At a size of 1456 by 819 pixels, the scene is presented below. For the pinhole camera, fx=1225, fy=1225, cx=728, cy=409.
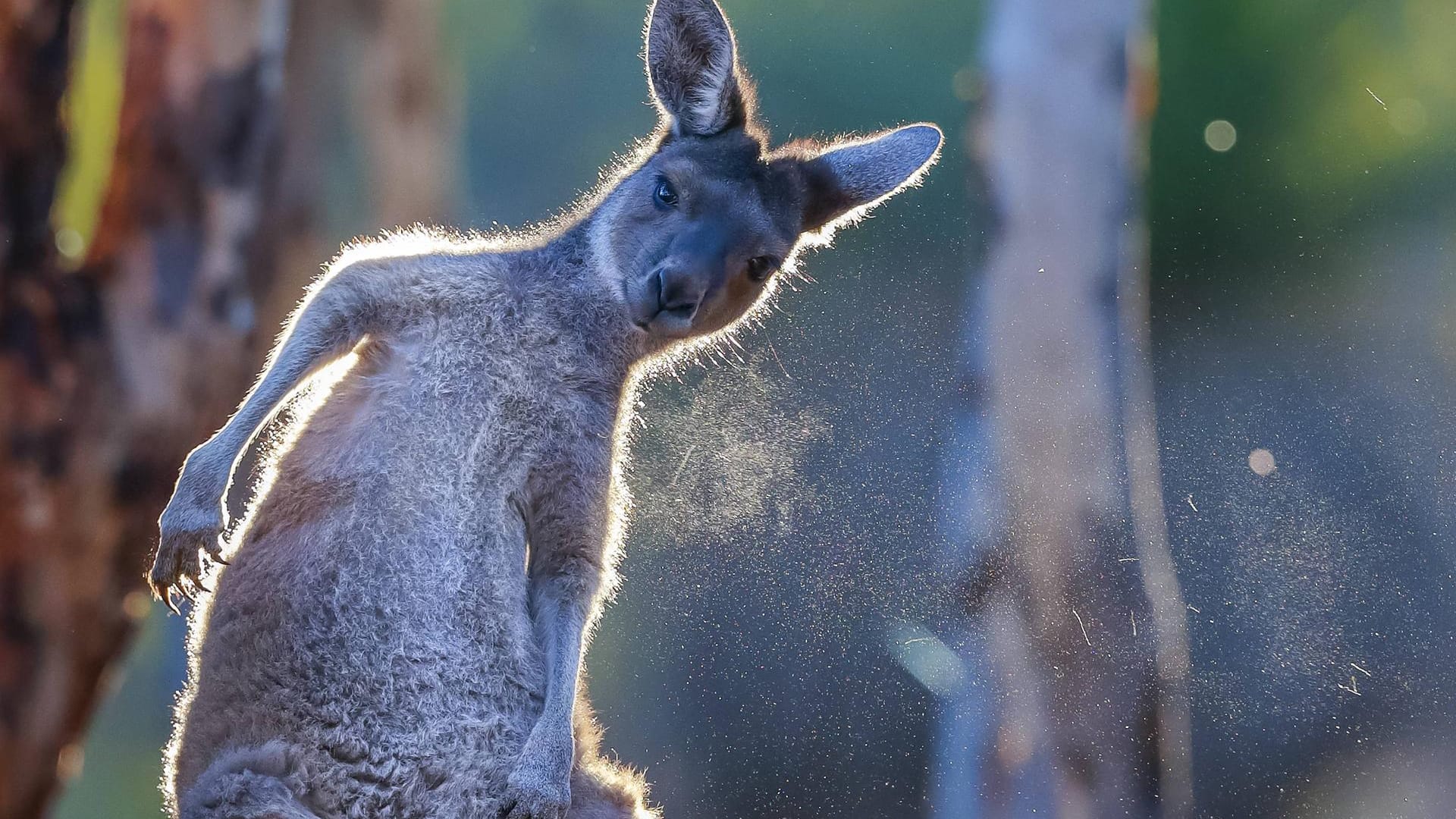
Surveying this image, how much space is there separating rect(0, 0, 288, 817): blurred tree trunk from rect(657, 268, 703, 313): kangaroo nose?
1.79 metres

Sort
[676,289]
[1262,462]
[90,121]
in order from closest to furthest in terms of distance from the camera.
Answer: [676,289], [1262,462], [90,121]

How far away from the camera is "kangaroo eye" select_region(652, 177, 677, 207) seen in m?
2.16

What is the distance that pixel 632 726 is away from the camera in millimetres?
3273

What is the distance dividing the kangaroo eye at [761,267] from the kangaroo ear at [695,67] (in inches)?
10.6

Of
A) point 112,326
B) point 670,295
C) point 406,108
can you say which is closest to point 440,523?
point 670,295

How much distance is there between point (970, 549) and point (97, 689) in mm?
2344

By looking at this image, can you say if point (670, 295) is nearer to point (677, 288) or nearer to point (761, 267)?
point (677, 288)

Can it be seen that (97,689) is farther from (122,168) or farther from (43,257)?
(122,168)

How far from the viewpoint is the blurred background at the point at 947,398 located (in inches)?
121

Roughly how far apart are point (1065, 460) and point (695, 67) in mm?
1691

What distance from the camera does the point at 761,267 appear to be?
2.21 m

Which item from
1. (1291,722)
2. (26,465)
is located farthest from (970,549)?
(26,465)

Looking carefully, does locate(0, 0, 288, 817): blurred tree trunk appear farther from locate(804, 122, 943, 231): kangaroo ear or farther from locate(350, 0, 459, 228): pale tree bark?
locate(804, 122, 943, 231): kangaroo ear

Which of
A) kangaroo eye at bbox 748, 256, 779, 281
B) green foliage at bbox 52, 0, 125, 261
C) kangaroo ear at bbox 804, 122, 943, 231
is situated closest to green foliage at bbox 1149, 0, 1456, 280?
kangaroo ear at bbox 804, 122, 943, 231
